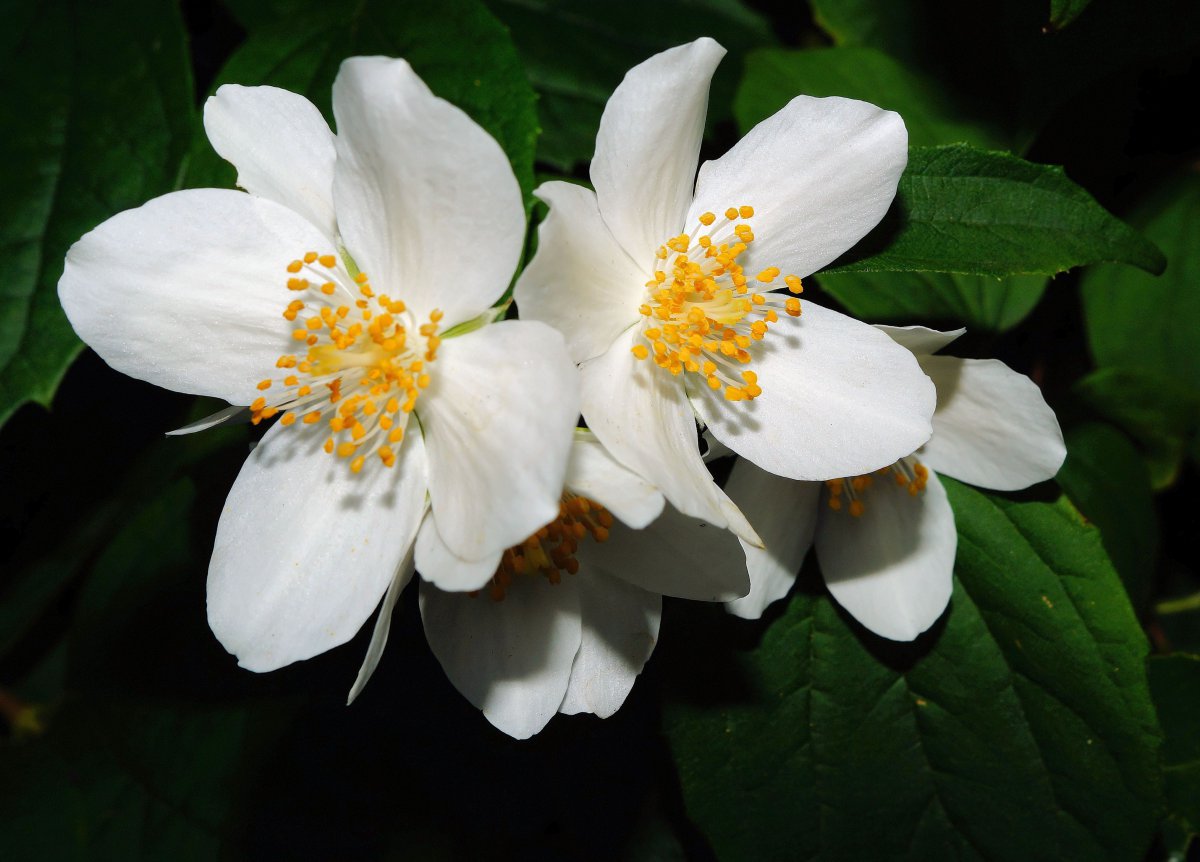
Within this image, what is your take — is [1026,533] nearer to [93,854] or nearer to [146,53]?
[146,53]

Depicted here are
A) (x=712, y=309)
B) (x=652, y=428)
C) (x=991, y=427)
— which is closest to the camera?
(x=652, y=428)

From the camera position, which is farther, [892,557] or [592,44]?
[592,44]

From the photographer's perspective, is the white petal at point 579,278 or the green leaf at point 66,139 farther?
the green leaf at point 66,139

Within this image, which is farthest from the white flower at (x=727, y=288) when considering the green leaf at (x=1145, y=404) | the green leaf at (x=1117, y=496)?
the green leaf at (x=1145, y=404)

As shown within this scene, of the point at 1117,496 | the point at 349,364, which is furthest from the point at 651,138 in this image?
the point at 1117,496

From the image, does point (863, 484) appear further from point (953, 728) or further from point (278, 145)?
point (278, 145)

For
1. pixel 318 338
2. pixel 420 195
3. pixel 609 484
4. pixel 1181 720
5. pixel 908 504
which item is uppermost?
pixel 420 195

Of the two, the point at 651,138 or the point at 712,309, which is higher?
the point at 651,138

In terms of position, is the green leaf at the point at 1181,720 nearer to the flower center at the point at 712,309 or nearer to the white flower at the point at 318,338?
the flower center at the point at 712,309
